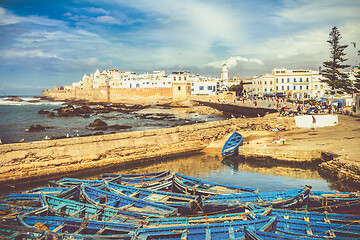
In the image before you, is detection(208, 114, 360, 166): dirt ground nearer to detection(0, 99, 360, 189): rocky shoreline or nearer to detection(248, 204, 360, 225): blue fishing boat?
detection(0, 99, 360, 189): rocky shoreline

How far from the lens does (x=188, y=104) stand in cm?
8362

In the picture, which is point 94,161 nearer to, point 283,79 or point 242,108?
point 242,108

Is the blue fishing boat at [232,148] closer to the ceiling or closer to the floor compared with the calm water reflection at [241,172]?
closer to the ceiling

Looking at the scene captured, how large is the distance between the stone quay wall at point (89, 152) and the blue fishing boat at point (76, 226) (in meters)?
9.52

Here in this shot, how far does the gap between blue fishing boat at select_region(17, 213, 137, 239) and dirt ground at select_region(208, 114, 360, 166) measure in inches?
617

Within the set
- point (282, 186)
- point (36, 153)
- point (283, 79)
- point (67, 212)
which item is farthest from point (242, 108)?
point (67, 212)

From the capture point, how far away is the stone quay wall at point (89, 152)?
19.8 m

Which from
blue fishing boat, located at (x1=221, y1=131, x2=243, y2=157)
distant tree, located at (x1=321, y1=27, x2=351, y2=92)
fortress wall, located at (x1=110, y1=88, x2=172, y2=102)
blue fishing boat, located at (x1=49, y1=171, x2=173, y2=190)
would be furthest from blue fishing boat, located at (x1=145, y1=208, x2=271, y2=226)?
fortress wall, located at (x1=110, y1=88, x2=172, y2=102)

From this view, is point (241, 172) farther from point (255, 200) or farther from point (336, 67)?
point (336, 67)

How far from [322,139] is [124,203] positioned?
21.3 meters

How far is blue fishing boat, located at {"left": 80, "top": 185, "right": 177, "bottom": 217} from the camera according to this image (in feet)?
39.3

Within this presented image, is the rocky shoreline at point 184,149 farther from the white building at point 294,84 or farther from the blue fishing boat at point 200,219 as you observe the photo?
the white building at point 294,84

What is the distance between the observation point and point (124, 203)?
13.6 m

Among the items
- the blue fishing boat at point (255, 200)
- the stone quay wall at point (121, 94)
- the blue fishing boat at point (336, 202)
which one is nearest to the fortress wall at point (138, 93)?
the stone quay wall at point (121, 94)
